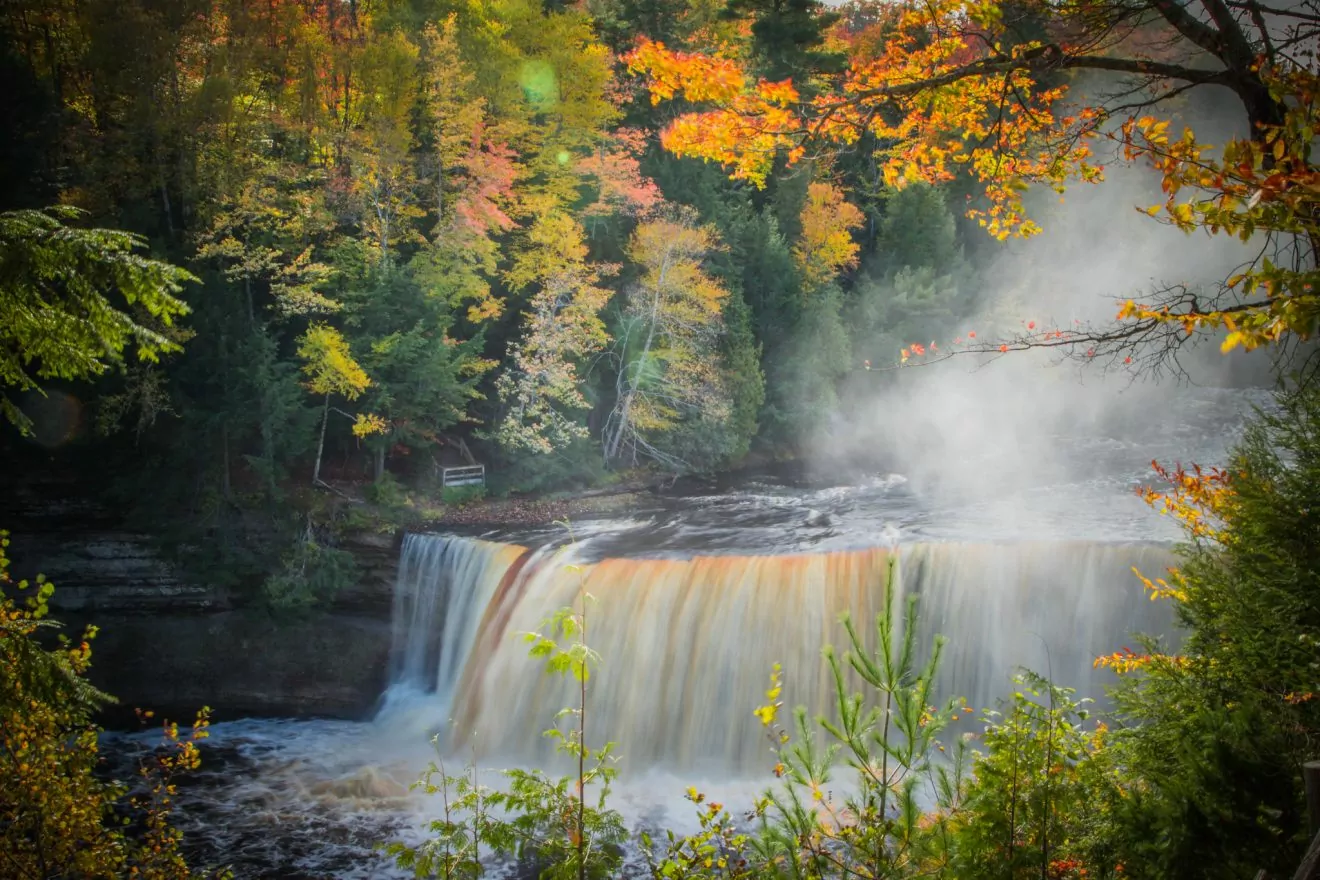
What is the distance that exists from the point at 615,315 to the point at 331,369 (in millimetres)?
7481

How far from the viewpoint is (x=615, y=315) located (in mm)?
21797

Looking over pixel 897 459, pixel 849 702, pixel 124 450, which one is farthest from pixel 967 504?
pixel 124 450

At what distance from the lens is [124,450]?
16156 mm

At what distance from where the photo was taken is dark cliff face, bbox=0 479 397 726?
51.1ft

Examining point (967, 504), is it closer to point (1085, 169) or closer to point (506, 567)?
point (506, 567)

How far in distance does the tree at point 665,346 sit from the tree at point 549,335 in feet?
4.92

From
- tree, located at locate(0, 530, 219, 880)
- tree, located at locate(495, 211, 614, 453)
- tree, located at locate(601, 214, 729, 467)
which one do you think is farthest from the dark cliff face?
tree, located at locate(0, 530, 219, 880)

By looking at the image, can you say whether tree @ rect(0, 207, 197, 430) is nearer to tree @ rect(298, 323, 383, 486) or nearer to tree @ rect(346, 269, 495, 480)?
tree @ rect(298, 323, 383, 486)

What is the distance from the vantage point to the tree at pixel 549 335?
774 inches

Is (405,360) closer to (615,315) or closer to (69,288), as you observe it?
(615,315)

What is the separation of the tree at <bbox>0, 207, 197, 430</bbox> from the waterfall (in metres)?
8.30

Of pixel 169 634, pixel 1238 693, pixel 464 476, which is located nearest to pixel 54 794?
pixel 1238 693

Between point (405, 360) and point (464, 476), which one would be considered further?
point (464, 476)

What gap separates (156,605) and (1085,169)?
1691 centimetres
